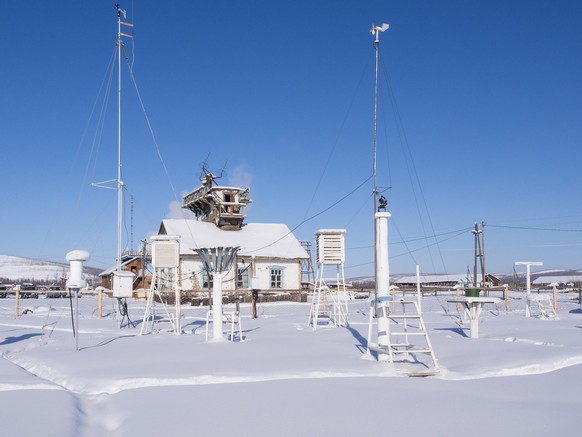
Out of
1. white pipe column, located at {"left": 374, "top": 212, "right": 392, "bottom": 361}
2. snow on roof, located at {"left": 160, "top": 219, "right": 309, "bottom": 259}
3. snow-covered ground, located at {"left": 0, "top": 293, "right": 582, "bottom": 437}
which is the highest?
snow on roof, located at {"left": 160, "top": 219, "right": 309, "bottom": 259}

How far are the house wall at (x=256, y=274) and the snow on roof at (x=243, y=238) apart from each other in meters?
0.51

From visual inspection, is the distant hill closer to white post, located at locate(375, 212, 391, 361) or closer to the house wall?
the house wall

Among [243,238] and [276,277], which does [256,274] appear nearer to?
[276,277]

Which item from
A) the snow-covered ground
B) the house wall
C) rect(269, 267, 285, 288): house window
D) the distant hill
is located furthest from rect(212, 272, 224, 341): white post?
the distant hill

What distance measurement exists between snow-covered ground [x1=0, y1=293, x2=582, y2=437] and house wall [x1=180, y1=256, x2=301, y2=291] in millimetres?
22990

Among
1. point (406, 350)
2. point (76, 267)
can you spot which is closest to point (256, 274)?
point (76, 267)

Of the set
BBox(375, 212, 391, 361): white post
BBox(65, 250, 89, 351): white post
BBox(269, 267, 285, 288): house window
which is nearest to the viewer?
BBox(375, 212, 391, 361): white post

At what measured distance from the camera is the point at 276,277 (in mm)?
38531

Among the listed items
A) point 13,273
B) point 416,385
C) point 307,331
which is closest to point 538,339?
point 307,331

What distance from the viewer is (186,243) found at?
36625 millimetres

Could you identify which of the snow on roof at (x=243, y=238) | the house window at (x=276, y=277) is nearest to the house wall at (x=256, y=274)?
the house window at (x=276, y=277)

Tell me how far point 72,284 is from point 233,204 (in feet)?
Result: 95.4

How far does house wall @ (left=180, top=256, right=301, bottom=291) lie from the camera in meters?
35.9

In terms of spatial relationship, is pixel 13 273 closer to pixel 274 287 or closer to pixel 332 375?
pixel 274 287
